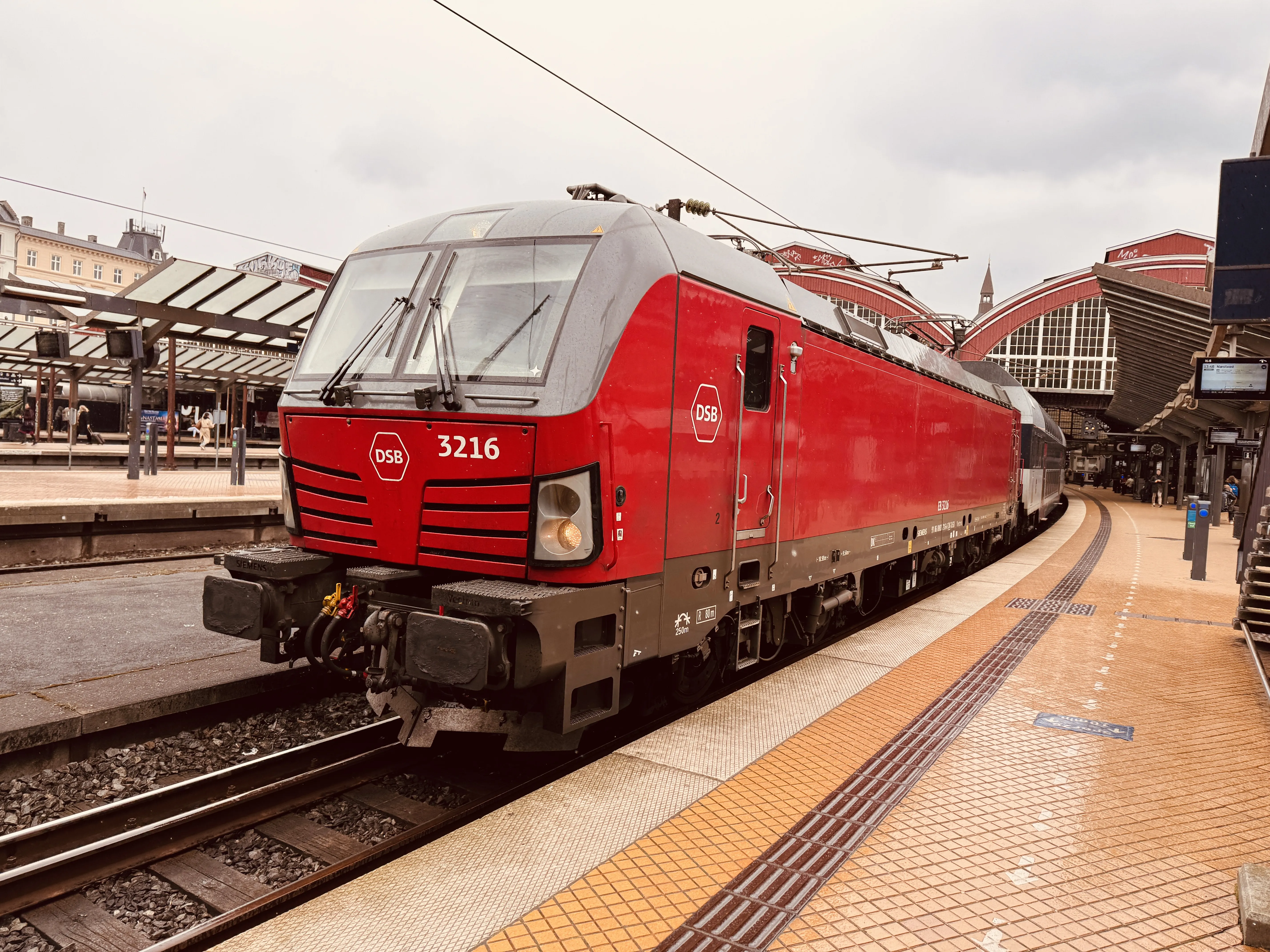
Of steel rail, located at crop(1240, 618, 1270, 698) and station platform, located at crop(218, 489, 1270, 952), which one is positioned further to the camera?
steel rail, located at crop(1240, 618, 1270, 698)

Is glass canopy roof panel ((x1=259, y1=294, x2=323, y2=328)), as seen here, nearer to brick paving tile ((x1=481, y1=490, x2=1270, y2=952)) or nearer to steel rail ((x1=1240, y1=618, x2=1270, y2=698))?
brick paving tile ((x1=481, y1=490, x2=1270, y2=952))

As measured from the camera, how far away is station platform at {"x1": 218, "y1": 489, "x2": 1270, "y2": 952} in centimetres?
335

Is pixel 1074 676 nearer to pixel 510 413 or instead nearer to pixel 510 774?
pixel 510 774

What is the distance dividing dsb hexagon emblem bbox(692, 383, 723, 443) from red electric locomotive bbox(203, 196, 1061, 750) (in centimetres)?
2

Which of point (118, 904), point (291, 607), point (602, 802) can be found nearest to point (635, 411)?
point (602, 802)

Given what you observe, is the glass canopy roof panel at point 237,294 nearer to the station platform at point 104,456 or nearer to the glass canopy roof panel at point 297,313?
the glass canopy roof panel at point 297,313

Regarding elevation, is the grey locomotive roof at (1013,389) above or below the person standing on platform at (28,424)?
above

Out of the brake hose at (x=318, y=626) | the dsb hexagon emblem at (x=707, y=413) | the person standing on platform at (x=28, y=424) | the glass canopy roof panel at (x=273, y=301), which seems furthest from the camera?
the person standing on platform at (x=28, y=424)

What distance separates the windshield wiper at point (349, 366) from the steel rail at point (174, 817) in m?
2.15

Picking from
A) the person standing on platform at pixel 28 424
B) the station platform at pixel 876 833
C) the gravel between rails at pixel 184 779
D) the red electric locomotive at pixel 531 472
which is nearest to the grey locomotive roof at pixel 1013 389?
the station platform at pixel 876 833

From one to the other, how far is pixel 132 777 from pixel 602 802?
2892mm

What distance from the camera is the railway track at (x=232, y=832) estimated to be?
3750 millimetres

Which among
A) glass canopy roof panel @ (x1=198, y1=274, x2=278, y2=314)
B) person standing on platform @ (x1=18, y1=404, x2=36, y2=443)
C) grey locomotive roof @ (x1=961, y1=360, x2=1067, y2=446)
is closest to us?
glass canopy roof panel @ (x1=198, y1=274, x2=278, y2=314)

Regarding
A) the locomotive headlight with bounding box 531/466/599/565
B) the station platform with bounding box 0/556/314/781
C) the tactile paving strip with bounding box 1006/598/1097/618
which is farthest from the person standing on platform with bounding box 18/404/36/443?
the locomotive headlight with bounding box 531/466/599/565
